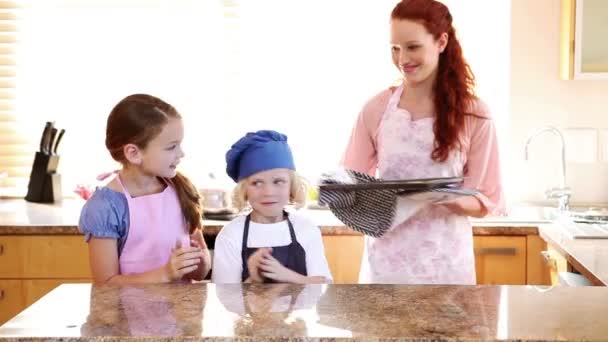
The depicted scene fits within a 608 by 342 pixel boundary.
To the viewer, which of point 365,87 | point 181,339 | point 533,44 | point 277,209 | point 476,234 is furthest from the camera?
point 365,87

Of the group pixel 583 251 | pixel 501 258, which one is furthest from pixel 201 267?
pixel 501 258

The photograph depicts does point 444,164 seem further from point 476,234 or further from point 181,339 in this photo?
point 181,339

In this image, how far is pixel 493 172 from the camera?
7.37ft

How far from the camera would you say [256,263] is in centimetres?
186

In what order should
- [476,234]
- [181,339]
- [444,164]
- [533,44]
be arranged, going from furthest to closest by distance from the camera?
[533,44] < [476,234] < [444,164] < [181,339]

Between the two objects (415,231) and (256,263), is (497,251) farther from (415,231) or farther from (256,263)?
(256,263)

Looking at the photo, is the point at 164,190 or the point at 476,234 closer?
the point at 164,190

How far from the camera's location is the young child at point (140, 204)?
2016 millimetres

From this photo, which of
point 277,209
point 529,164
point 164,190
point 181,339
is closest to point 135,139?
point 164,190

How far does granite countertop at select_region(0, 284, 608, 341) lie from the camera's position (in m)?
1.30

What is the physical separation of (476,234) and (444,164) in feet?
2.76

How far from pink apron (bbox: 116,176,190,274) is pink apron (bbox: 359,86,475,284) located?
53cm

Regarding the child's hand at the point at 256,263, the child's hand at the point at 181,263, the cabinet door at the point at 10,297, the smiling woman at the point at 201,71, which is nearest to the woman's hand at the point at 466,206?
the child's hand at the point at 256,263

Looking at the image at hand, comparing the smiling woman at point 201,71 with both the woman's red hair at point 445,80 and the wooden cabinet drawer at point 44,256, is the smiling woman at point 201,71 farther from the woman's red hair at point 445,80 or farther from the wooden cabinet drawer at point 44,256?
the woman's red hair at point 445,80
